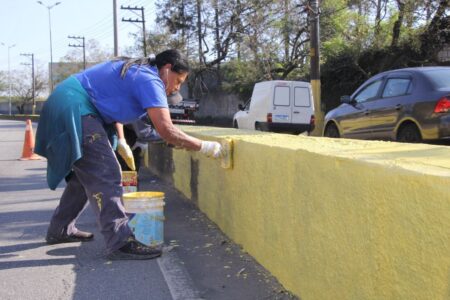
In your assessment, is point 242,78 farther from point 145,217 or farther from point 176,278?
point 176,278

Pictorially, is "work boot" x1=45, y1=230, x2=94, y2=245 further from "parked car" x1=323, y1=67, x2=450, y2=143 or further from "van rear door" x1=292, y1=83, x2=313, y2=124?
"van rear door" x1=292, y1=83, x2=313, y2=124

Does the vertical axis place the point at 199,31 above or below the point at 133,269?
above

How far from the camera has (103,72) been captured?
4.59 m

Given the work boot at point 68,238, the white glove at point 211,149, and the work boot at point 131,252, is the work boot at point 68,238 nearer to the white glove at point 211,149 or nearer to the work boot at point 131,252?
the work boot at point 131,252

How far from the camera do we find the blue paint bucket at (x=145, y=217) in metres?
4.72

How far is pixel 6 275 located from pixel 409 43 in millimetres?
20369

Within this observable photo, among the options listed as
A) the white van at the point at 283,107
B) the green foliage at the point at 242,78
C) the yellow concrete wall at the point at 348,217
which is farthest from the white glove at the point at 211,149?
the green foliage at the point at 242,78

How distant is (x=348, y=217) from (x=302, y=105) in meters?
15.1

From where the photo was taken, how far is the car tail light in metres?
7.38

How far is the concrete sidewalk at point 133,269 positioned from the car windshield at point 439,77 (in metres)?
4.06

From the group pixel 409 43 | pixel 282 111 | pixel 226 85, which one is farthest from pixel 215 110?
pixel 282 111

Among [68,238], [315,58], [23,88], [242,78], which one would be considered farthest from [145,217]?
[23,88]

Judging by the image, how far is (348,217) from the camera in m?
2.75

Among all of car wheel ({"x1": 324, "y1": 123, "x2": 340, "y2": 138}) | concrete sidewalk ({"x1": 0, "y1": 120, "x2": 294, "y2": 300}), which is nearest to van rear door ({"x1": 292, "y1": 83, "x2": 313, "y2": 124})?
car wheel ({"x1": 324, "y1": 123, "x2": 340, "y2": 138})
